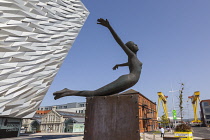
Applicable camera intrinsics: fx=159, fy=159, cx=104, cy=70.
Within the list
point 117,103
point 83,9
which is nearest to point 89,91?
point 117,103

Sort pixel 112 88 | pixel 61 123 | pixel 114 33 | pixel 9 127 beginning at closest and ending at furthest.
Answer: pixel 112 88 → pixel 114 33 → pixel 9 127 → pixel 61 123

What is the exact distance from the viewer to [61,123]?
173 feet

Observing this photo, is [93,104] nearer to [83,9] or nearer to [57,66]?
[57,66]

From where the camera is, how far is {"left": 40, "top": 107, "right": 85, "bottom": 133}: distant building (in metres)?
46.8

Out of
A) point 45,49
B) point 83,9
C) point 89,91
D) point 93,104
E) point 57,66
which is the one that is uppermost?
point 83,9

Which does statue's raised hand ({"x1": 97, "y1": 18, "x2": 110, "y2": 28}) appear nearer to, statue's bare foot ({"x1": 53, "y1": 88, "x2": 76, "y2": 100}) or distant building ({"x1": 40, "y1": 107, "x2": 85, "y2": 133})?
statue's bare foot ({"x1": 53, "y1": 88, "x2": 76, "y2": 100})

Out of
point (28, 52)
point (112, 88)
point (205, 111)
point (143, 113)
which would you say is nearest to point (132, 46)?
point (112, 88)

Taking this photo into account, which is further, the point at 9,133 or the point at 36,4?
the point at 36,4

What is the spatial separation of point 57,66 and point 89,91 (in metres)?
30.5

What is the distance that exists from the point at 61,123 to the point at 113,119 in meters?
53.9

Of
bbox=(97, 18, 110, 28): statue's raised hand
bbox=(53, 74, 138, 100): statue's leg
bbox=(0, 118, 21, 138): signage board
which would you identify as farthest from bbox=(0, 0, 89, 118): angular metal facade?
bbox=(97, 18, 110, 28): statue's raised hand

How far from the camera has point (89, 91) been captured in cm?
444

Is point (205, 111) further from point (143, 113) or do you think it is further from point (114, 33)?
point (114, 33)

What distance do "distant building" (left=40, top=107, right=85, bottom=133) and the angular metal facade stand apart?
2074 cm
